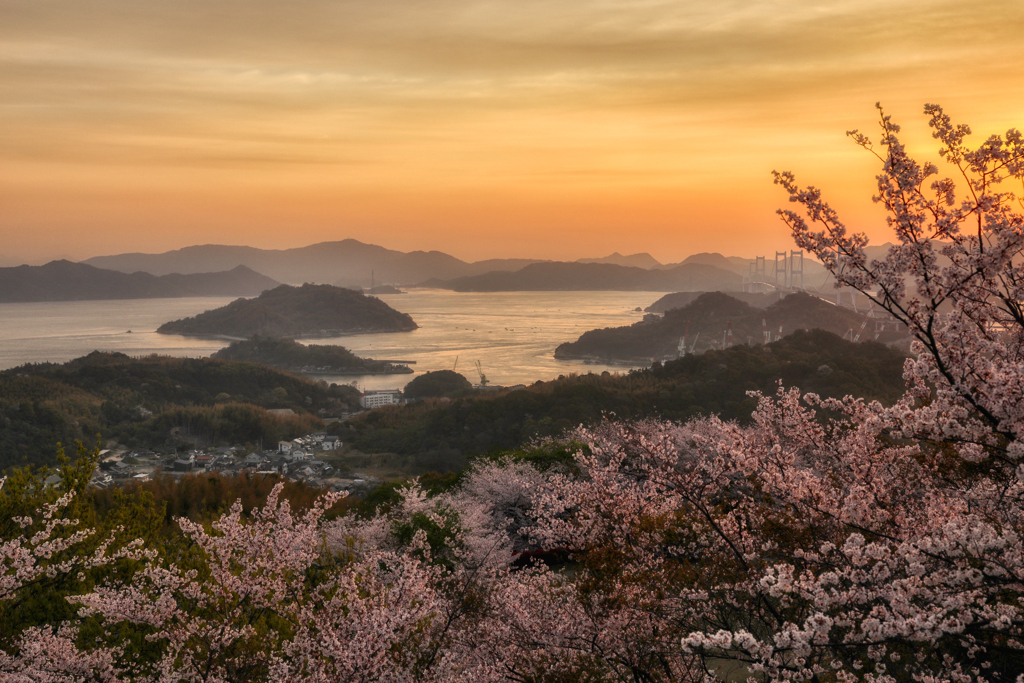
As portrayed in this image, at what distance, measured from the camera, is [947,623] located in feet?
8.70

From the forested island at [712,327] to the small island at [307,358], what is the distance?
2588 centimetres

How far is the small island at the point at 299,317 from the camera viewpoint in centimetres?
13201

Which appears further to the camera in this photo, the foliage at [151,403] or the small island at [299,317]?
the small island at [299,317]

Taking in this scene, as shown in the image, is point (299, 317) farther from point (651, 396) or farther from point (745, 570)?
point (745, 570)

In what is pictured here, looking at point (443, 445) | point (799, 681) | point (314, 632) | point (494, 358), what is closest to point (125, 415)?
point (443, 445)

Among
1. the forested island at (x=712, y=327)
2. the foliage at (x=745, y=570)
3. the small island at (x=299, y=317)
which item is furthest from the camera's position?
the small island at (x=299, y=317)

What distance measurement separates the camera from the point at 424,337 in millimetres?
126688

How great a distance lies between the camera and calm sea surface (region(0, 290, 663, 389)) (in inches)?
3583

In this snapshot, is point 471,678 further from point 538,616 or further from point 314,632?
point 314,632

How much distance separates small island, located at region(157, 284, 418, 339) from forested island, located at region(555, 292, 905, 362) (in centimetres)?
5142

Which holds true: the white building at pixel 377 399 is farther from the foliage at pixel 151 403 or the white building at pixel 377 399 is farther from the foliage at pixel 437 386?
the foliage at pixel 437 386

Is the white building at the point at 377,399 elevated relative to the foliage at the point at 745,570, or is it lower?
lower

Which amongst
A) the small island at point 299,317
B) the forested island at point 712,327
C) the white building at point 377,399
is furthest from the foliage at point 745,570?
the small island at point 299,317

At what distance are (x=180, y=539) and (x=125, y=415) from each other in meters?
53.8
